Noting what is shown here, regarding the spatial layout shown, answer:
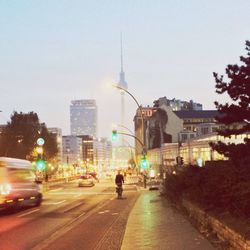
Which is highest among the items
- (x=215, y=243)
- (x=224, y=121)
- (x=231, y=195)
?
(x=224, y=121)

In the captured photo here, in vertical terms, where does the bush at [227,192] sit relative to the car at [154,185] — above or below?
below

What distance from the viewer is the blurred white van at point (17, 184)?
24.5 metres

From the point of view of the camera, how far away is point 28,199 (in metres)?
27.4

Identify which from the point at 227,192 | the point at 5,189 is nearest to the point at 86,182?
the point at 5,189

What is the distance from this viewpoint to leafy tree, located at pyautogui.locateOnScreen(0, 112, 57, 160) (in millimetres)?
98125

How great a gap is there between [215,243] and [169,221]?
5681mm

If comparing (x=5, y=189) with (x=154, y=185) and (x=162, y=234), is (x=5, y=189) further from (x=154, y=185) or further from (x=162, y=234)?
(x=154, y=185)

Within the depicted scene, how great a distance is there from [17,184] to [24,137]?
8077 centimetres

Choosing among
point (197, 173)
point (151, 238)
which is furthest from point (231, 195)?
point (197, 173)

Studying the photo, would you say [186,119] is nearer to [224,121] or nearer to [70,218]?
[224,121]

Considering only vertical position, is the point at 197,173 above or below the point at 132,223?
above

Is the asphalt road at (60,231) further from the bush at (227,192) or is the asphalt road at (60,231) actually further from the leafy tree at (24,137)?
the leafy tree at (24,137)

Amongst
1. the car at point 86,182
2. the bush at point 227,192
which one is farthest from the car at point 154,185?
the bush at point 227,192

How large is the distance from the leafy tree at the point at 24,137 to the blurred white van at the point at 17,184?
66.6m
